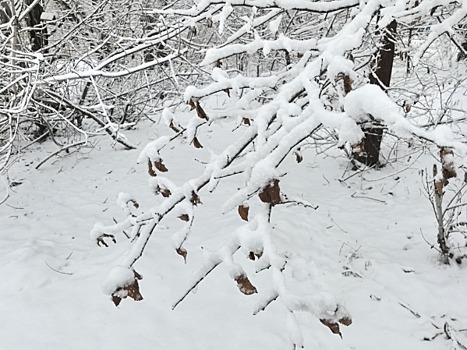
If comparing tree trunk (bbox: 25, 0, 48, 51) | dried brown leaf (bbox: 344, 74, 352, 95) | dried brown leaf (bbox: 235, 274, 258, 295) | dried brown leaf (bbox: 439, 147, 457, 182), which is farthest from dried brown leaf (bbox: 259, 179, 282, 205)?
tree trunk (bbox: 25, 0, 48, 51)

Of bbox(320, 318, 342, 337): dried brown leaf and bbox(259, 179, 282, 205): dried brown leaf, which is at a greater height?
bbox(259, 179, 282, 205): dried brown leaf

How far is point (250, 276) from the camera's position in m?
3.96

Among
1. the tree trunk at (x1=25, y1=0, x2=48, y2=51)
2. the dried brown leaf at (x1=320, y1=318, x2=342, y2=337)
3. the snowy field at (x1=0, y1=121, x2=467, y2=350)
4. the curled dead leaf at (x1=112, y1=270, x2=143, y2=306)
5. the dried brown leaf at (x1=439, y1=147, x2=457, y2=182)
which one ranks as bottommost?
the snowy field at (x1=0, y1=121, x2=467, y2=350)

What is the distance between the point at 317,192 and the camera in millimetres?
5953

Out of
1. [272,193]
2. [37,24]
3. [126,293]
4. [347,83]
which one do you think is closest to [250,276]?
[126,293]

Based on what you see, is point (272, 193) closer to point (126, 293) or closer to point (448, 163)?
point (448, 163)

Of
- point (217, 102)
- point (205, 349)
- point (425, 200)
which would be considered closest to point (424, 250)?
point (425, 200)

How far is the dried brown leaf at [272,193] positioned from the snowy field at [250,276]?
0.46m

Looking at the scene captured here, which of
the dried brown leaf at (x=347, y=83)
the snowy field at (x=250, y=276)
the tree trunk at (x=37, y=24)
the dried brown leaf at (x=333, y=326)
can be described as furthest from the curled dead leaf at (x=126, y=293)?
the tree trunk at (x=37, y=24)

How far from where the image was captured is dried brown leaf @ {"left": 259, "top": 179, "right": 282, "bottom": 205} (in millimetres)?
1521

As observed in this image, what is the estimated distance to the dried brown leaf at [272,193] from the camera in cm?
152

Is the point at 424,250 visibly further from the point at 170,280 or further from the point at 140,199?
the point at 140,199

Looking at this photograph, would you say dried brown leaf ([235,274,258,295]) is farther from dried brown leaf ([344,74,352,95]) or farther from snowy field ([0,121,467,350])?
dried brown leaf ([344,74,352,95])

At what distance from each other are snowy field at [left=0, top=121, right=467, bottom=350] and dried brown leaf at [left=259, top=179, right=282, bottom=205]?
46cm
